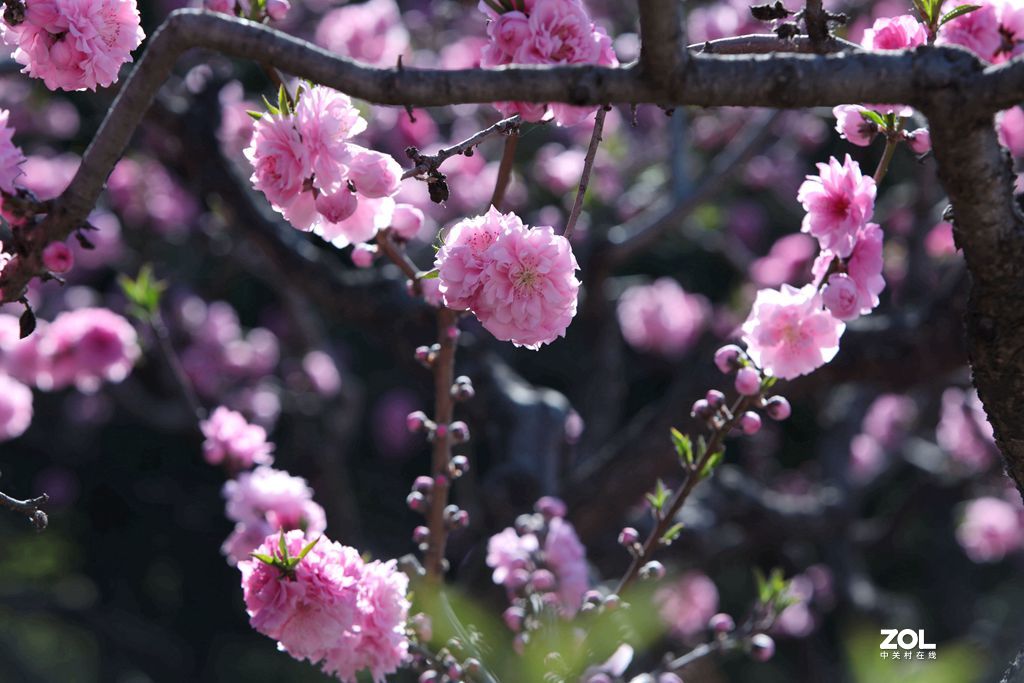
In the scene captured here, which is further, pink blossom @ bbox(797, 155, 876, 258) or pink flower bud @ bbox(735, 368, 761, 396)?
pink flower bud @ bbox(735, 368, 761, 396)

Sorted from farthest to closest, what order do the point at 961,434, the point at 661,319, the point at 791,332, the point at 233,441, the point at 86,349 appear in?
the point at 661,319 → the point at 961,434 → the point at 86,349 → the point at 233,441 → the point at 791,332

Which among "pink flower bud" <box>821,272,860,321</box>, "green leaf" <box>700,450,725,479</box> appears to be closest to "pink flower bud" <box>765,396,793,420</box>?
"green leaf" <box>700,450,725,479</box>

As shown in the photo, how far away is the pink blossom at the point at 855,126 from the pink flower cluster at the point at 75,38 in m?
0.97

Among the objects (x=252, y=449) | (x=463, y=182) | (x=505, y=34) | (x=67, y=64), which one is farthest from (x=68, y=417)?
(x=505, y=34)

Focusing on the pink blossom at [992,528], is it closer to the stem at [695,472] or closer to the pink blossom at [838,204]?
the stem at [695,472]

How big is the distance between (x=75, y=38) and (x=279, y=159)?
1.09 feet

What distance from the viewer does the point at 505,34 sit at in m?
Answer: 1.36

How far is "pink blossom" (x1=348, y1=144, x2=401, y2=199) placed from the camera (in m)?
1.34

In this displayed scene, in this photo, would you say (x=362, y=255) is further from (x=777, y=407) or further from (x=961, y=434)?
(x=961, y=434)

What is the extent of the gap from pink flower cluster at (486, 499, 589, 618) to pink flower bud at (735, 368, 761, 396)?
0.58 meters

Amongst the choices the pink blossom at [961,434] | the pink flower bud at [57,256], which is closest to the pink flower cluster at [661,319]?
the pink blossom at [961,434]

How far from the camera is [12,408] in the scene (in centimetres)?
278

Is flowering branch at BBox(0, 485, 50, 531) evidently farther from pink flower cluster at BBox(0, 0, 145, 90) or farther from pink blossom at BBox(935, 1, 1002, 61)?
pink blossom at BBox(935, 1, 1002, 61)

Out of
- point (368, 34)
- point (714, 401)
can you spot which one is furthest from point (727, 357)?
point (368, 34)
